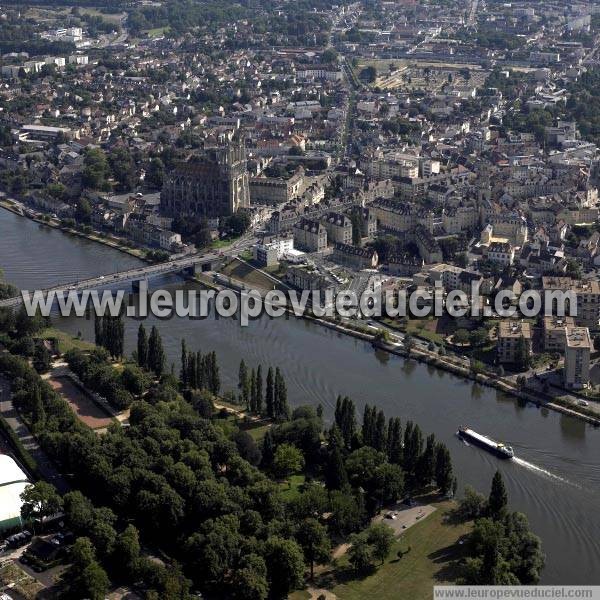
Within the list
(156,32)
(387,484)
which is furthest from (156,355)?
(156,32)

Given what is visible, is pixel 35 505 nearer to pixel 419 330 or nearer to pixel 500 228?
pixel 419 330

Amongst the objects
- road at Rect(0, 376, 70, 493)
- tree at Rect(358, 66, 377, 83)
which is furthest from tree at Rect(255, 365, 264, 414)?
tree at Rect(358, 66, 377, 83)

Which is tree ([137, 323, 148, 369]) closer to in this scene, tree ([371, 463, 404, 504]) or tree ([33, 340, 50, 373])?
tree ([33, 340, 50, 373])

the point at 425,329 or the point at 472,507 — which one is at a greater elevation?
the point at 425,329

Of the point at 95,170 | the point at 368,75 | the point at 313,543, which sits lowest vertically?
the point at 313,543

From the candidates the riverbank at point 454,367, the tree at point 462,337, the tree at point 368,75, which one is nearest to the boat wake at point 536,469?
the riverbank at point 454,367

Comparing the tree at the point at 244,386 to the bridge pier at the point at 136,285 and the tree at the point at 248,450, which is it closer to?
the tree at the point at 248,450

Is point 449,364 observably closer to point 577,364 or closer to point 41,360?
point 577,364
